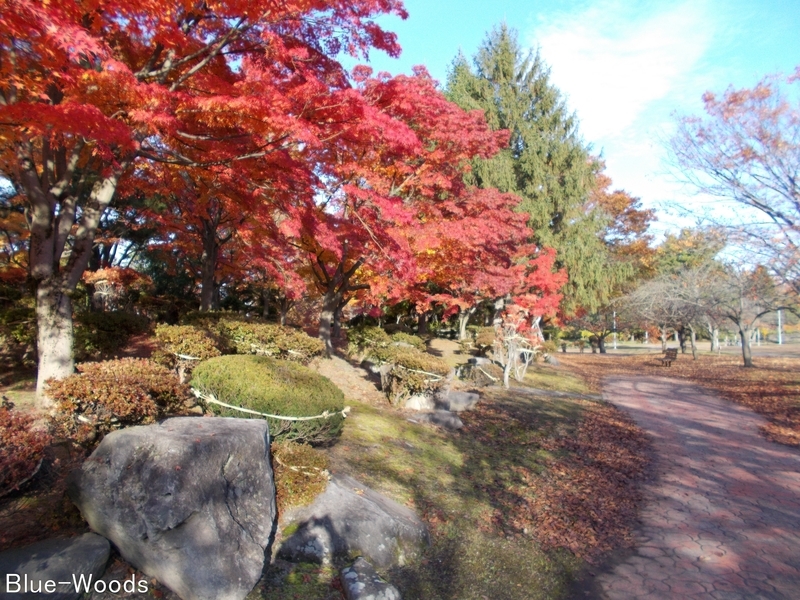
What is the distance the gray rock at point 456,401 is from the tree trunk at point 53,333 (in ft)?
19.9

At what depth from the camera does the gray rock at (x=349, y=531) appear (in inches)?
159

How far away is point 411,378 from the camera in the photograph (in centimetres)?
938

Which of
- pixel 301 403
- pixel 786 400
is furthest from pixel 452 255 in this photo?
pixel 786 400

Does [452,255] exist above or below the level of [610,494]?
above

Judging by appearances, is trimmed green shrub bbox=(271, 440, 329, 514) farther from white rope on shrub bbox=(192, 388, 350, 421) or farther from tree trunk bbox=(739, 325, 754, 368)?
tree trunk bbox=(739, 325, 754, 368)

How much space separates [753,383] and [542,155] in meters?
12.3

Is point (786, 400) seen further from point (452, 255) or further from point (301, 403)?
point (301, 403)

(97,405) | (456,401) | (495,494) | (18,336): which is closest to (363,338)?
(456,401)

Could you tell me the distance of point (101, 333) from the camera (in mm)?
9031

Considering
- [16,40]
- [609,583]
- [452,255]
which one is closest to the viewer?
[609,583]

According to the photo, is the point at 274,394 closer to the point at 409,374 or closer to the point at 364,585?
the point at 364,585

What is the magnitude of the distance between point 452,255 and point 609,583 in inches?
389

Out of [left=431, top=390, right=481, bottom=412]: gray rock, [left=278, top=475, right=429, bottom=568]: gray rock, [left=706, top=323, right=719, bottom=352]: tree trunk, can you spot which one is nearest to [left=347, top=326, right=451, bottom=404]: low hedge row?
[left=431, top=390, right=481, bottom=412]: gray rock

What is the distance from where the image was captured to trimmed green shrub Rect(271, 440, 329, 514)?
14.5ft
